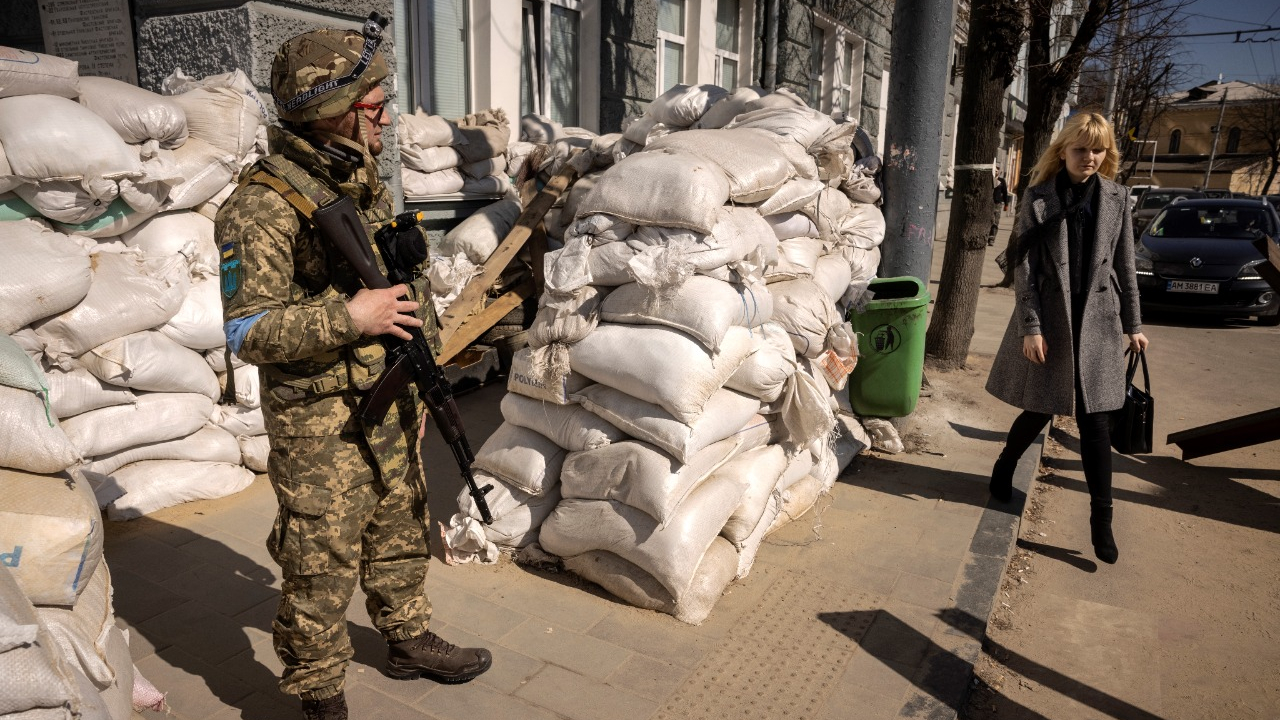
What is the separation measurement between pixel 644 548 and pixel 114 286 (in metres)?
2.64

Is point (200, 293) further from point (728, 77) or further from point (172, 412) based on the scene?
point (728, 77)

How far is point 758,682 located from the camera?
2742mm

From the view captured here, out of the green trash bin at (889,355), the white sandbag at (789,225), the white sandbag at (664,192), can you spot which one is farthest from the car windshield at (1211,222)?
the white sandbag at (664,192)

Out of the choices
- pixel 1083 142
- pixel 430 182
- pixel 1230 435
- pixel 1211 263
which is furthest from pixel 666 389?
pixel 1211 263

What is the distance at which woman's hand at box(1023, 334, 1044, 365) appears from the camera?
373cm

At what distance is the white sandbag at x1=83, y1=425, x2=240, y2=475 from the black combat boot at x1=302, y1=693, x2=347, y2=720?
6.51 feet

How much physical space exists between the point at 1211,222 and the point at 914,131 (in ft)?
28.5

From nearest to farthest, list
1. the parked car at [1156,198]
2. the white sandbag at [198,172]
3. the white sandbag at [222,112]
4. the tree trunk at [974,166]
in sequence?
1. the white sandbag at [198,172]
2. the white sandbag at [222,112]
3. the tree trunk at [974,166]
4. the parked car at [1156,198]

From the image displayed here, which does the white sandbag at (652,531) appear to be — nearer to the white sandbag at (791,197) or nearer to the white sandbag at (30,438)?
the white sandbag at (791,197)

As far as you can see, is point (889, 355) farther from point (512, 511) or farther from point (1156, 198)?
point (1156, 198)

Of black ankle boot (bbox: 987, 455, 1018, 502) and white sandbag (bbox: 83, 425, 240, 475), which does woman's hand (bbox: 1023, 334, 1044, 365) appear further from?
white sandbag (bbox: 83, 425, 240, 475)

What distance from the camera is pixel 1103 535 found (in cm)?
382

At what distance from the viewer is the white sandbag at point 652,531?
118 inches

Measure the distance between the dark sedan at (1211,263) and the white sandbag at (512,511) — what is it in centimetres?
839
